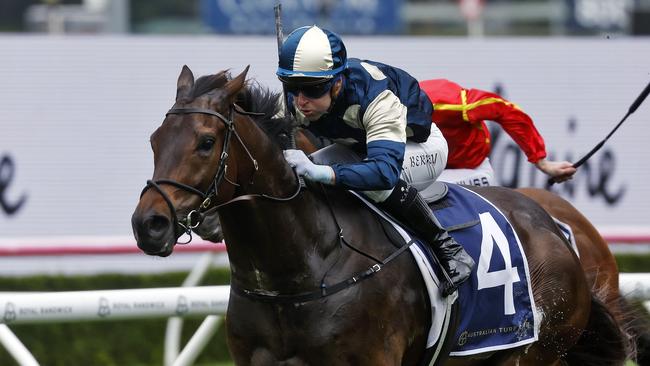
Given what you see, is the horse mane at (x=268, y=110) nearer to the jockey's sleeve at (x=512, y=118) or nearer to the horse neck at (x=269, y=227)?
the horse neck at (x=269, y=227)

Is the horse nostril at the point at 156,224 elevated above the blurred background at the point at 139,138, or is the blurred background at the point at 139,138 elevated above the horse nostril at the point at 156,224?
the horse nostril at the point at 156,224

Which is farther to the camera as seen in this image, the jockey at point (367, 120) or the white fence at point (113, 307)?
the white fence at point (113, 307)

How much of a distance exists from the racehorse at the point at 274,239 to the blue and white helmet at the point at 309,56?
0.13 meters

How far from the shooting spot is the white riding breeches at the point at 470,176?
16.5ft

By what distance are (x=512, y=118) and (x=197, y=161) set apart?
207cm

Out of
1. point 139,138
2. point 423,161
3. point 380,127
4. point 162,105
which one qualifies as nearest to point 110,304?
point 423,161

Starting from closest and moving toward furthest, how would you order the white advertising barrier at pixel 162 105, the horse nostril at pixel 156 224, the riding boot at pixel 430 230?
the horse nostril at pixel 156 224, the riding boot at pixel 430 230, the white advertising barrier at pixel 162 105

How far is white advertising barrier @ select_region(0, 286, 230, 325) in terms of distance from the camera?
477 cm

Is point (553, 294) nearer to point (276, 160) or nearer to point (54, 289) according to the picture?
point (276, 160)

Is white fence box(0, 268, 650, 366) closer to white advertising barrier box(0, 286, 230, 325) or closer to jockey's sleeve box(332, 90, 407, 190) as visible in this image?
white advertising barrier box(0, 286, 230, 325)

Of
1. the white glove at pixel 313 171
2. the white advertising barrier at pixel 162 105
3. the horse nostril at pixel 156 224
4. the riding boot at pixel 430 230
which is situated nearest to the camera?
the horse nostril at pixel 156 224

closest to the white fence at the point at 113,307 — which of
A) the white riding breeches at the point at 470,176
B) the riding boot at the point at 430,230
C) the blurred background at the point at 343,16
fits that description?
the white riding breeches at the point at 470,176

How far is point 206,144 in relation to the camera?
320cm

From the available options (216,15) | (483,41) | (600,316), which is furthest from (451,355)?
(216,15)
